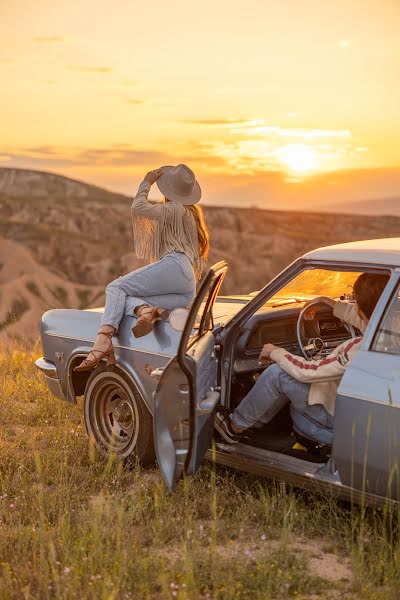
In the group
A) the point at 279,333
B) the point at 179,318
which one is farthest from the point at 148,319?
the point at 179,318

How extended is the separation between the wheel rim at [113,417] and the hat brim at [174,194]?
1425 mm

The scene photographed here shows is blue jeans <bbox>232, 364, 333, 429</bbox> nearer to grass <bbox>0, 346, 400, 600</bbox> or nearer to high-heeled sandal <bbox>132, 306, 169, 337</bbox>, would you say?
grass <bbox>0, 346, 400, 600</bbox>

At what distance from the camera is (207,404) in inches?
163

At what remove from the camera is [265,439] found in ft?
15.6

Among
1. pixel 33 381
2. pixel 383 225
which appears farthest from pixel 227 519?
pixel 383 225

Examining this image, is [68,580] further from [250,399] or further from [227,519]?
[250,399]

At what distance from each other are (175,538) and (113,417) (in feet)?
4.76

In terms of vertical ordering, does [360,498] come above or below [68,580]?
above

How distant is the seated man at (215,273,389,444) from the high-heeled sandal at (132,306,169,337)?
78cm

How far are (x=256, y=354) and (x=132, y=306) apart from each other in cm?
96

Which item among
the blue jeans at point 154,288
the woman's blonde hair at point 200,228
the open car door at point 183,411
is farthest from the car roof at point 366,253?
the woman's blonde hair at point 200,228

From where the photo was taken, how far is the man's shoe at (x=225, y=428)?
471 centimetres

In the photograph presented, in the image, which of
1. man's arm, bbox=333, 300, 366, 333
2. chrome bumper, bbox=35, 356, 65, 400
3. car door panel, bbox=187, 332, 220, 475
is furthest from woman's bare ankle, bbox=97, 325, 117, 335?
man's arm, bbox=333, 300, 366, 333

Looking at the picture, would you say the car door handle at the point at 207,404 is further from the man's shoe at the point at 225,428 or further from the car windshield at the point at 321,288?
the car windshield at the point at 321,288
